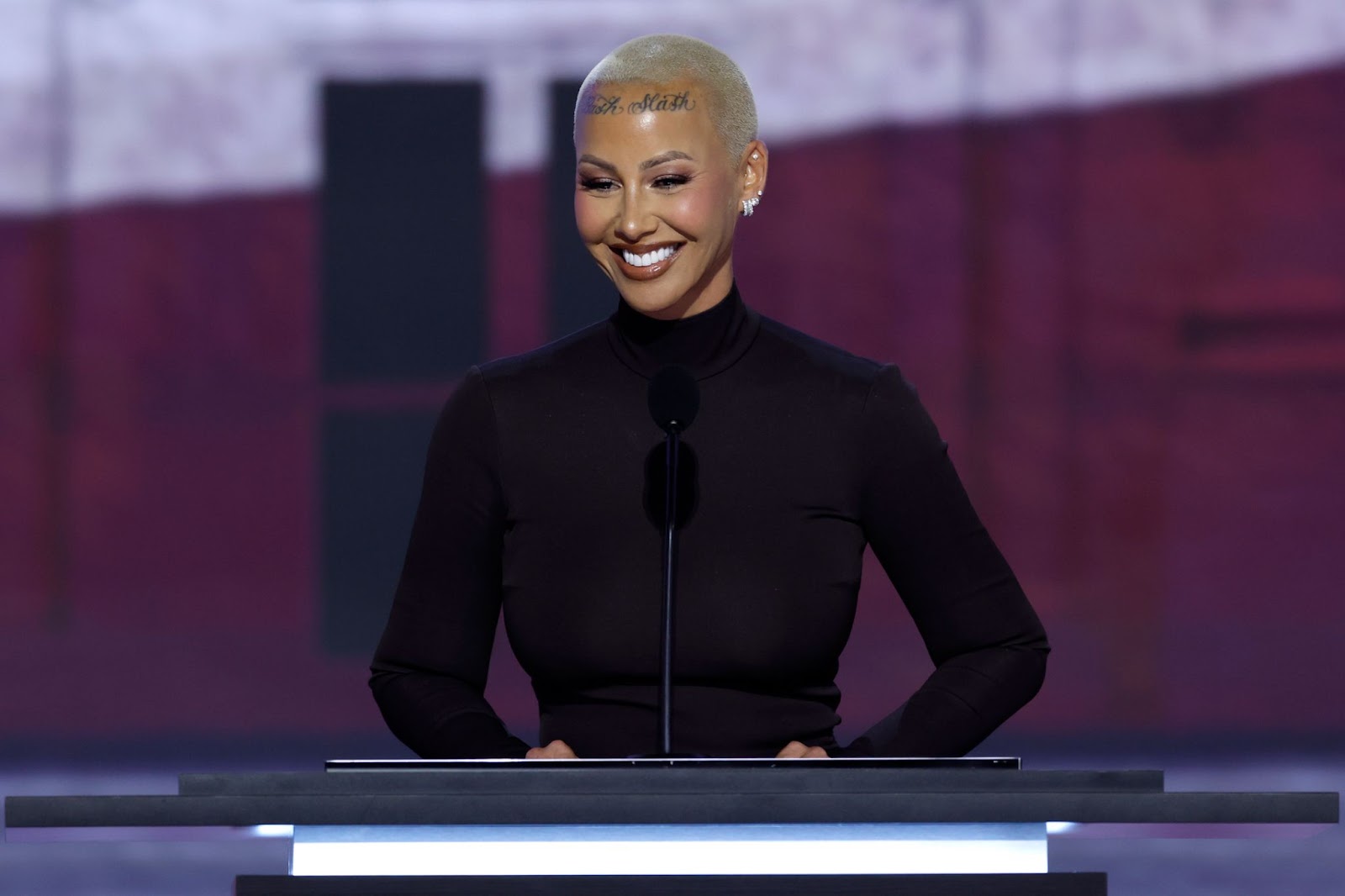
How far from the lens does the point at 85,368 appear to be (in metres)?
5.02

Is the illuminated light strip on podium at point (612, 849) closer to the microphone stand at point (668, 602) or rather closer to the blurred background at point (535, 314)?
the microphone stand at point (668, 602)

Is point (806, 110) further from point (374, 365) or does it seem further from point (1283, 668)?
point (1283, 668)

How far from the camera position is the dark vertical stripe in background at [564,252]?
16.4ft

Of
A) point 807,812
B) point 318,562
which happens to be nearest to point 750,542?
point 807,812

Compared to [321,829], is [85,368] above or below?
above

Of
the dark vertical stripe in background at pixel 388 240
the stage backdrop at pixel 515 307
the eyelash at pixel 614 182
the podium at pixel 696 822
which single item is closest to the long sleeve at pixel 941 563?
the eyelash at pixel 614 182

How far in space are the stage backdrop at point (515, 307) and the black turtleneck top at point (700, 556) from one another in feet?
11.3

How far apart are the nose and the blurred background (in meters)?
3.51

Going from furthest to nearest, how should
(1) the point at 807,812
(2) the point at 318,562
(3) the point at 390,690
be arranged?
(2) the point at 318,562 < (3) the point at 390,690 < (1) the point at 807,812

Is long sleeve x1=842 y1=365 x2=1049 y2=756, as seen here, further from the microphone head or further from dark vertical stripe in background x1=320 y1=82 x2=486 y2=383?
dark vertical stripe in background x1=320 y1=82 x2=486 y2=383

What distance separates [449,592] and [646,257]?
0.30 m

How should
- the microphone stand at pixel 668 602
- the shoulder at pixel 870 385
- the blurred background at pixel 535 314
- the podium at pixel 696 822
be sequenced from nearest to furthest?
1. the podium at pixel 696 822
2. the microphone stand at pixel 668 602
3. the shoulder at pixel 870 385
4. the blurred background at pixel 535 314

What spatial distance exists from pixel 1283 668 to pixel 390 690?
4033 millimetres

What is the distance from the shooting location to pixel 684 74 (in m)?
1.48
